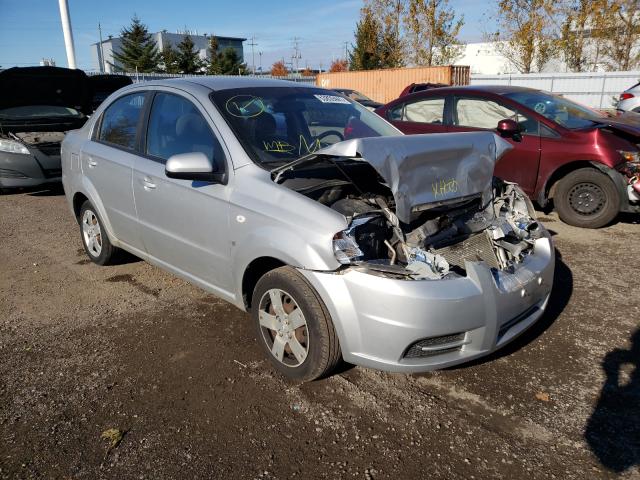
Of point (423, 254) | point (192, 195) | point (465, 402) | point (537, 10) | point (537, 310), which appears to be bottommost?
point (465, 402)

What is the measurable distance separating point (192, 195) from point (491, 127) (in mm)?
4523

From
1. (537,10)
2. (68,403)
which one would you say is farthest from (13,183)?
(537,10)

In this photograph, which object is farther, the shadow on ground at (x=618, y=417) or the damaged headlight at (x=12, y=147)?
the damaged headlight at (x=12, y=147)

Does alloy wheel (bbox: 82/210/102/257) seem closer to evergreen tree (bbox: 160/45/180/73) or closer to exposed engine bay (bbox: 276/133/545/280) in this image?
exposed engine bay (bbox: 276/133/545/280)

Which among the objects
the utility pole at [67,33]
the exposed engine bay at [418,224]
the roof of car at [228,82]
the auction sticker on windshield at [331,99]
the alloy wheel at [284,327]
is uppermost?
the utility pole at [67,33]

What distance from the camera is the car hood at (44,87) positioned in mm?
8453

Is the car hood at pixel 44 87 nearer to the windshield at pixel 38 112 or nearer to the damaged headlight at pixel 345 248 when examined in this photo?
the windshield at pixel 38 112

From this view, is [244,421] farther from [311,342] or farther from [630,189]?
[630,189]

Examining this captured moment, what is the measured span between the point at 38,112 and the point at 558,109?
335 inches

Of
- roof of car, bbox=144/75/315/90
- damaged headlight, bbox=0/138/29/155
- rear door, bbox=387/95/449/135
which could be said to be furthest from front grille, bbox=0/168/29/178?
rear door, bbox=387/95/449/135

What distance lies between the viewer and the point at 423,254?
9.18ft

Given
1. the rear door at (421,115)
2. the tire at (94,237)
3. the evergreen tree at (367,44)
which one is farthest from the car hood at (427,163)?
the evergreen tree at (367,44)

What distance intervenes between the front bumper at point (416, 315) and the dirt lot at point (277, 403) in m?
0.36

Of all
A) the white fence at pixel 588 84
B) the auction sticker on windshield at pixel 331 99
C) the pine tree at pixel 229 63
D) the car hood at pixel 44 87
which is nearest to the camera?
the auction sticker on windshield at pixel 331 99
